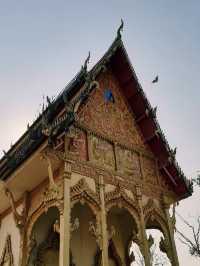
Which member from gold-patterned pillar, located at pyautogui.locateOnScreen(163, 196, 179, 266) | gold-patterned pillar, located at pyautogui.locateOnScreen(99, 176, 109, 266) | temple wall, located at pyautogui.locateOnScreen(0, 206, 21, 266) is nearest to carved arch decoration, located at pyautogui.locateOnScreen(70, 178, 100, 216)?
gold-patterned pillar, located at pyautogui.locateOnScreen(99, 176, 109, 266)

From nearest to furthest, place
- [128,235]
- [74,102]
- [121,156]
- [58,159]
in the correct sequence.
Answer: [58,159] → [74,102] → [121,156] → [128,235]

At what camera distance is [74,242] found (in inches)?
373

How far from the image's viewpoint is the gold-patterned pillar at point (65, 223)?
259 inches

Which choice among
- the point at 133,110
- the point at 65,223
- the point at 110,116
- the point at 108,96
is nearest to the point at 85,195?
the point at 65,223

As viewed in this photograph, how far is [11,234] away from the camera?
31.0 ft

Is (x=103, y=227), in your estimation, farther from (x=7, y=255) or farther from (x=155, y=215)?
(x=7, y=255)

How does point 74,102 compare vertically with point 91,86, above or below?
below

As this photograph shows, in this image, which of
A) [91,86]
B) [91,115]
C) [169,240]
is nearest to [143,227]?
[169,240]

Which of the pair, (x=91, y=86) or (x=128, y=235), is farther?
(x=128, y=235)

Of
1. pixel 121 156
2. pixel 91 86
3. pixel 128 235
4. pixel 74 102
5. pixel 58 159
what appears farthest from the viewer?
pixel 128 235

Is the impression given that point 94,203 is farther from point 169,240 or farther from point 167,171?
point 167,171

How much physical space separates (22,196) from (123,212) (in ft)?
10.8

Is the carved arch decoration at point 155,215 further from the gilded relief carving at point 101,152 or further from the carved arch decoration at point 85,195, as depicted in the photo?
the carved arch decoration at point 85,195

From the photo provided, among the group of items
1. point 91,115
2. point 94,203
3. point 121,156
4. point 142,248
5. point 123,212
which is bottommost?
point 142,248
